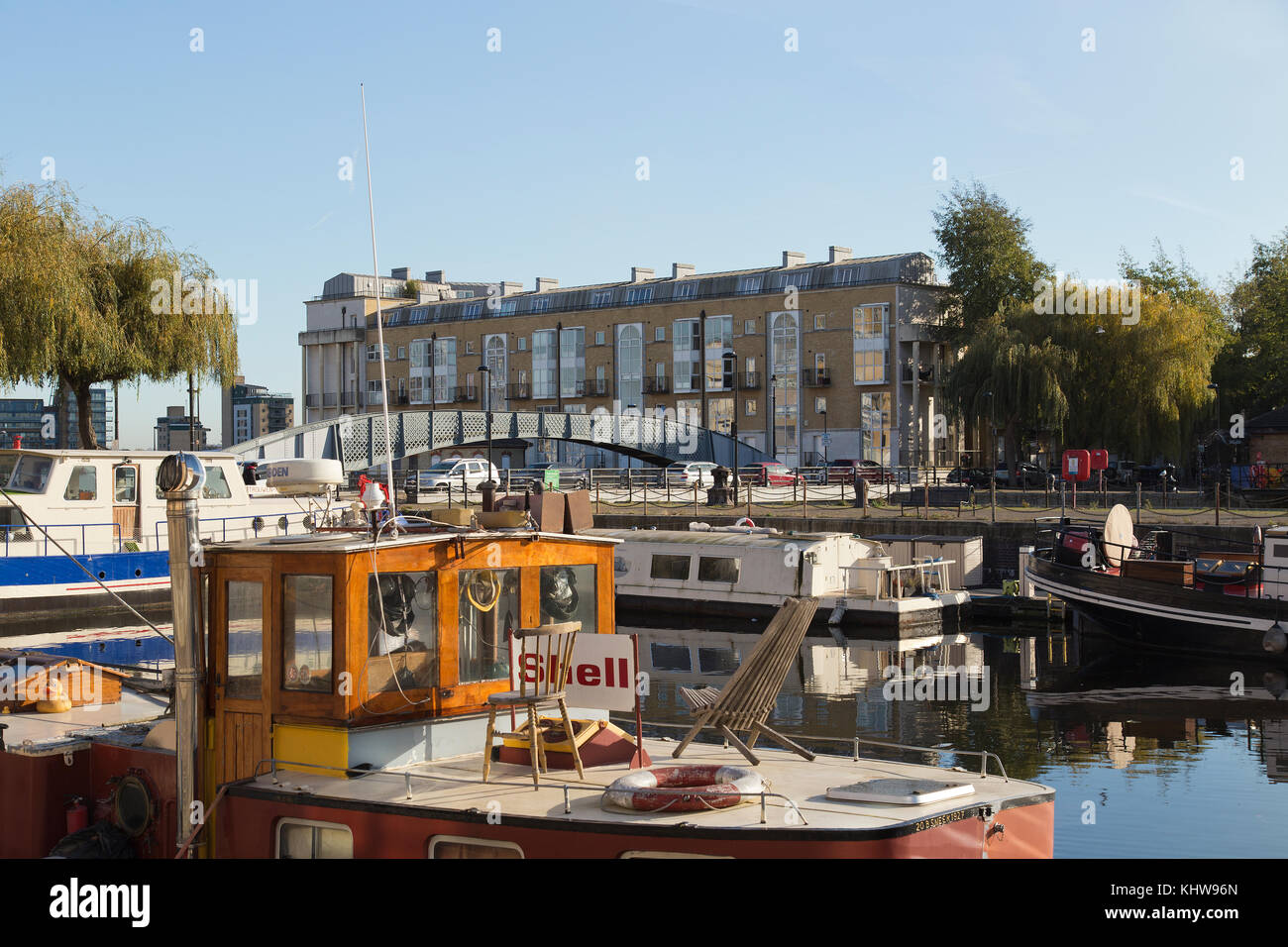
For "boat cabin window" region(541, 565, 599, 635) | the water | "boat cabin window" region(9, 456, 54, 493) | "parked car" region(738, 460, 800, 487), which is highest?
"boat cabin window" region(9, 456, 54, 493)

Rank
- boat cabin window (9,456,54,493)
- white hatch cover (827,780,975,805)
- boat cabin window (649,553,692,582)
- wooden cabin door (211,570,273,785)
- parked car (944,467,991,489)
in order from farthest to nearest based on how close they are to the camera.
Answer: parked car (944,467,991,489) < boat cabin window (649,553,692,582) < boat cabin window (9,456,54,493) < wooden cabin door (211,570,273,785) < white hatch cover (827,780,975,805)

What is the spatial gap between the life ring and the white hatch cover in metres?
0.57

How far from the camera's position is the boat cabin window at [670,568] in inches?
1377

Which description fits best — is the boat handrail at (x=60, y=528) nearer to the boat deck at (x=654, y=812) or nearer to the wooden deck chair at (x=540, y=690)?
the boat deck at (x=654, y=812)

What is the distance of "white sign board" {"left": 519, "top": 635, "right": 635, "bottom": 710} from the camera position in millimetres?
9586

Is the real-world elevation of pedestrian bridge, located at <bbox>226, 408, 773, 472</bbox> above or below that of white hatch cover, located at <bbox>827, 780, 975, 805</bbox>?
above

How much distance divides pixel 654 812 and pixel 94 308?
33101 mm

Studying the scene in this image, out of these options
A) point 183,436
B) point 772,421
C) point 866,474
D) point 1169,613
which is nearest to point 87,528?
point 183,436

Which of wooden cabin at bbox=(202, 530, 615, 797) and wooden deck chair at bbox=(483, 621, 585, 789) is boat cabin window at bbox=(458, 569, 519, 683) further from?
wooden deck chair at bbox=(483, 621, 585, 789)

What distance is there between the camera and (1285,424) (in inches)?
2197
